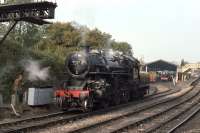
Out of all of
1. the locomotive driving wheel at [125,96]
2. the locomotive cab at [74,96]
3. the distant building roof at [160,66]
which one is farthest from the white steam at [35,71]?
the distant building roof at [160,66]

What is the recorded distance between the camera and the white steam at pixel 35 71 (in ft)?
80.4

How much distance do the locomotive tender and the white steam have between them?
10.9 feet

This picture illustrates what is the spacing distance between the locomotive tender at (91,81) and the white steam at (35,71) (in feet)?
Result: 10.9

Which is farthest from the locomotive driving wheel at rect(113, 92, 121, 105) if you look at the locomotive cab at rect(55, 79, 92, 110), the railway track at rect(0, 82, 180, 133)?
the railway track at rect(0, 82, 180, 133)

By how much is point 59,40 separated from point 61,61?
2050 cm

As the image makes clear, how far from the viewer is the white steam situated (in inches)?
965

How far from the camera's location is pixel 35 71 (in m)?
25.3

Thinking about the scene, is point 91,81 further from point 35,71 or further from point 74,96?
point 35,71

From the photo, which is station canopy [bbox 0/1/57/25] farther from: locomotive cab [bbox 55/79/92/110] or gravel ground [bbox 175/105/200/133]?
gravel ground [bbox 175/105/200/133]

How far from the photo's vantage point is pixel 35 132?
45.9 feet

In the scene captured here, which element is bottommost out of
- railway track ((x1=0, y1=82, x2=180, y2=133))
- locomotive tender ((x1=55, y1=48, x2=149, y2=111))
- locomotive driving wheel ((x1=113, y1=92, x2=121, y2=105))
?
railway track ((x1=0, y1=82, x2=180, y2=133))

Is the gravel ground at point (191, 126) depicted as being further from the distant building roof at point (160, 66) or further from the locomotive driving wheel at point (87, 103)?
the distant building roof at point (160, 66)

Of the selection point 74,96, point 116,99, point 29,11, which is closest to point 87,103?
point 74,96

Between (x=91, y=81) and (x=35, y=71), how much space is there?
507cm
